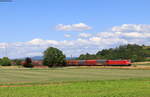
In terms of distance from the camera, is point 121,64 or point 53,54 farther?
point 53,54

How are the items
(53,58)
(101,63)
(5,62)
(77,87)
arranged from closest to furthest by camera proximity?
1. (77,87)
2. (101,63)
3. (53,58)
4. (5,62)

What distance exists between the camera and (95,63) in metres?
119

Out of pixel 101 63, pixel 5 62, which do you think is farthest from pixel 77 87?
pixel 5 62

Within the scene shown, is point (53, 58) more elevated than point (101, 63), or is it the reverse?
point (53, 58)

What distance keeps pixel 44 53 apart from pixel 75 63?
17413 mm

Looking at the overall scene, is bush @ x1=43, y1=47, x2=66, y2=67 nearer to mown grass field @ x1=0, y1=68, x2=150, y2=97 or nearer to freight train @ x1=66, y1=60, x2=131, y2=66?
freight train @ x1=66, y1=60, x2=131, y2=66

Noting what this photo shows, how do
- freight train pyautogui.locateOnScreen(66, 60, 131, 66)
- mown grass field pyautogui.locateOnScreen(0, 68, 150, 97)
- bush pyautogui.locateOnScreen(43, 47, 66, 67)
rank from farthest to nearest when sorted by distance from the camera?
bush pyautogui.locateOnScreen(43, 47, 66, 67)
freight train pyautogui.locateOnScreen(66, 60, 131, 66)
mown grass field pyautogui.locateOnScreen(0, 68, 150, 97)

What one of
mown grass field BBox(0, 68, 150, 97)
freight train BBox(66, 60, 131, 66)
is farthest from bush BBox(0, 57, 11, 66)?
mown grass field BBox(0, 68, 150, 97)

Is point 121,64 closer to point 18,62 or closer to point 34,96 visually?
point 18,62

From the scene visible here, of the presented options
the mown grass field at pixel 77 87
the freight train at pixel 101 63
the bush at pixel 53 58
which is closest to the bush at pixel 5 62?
the bush at pixel 53 58

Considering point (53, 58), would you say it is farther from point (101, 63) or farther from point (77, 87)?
point (77, 87)

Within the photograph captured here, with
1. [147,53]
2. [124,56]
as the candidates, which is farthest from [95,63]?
[147,53]

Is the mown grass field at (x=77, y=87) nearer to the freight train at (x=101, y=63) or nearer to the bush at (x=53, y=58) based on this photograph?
the freight train at (x=101, y=63)

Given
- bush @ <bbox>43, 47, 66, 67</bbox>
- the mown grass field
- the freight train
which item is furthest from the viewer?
bush @ <bbox>43, 47, 66, 67</bbox>
